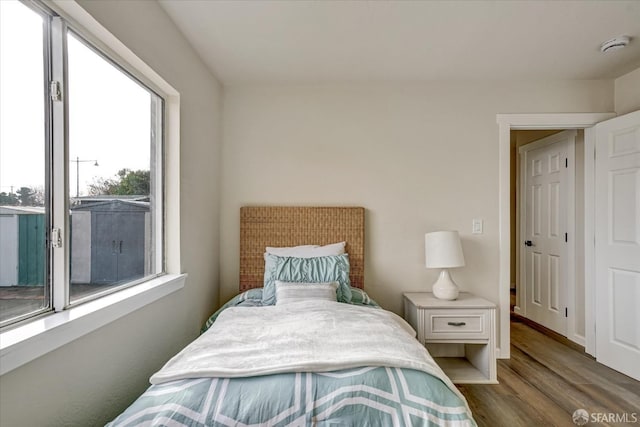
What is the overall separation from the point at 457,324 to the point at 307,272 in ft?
3.96

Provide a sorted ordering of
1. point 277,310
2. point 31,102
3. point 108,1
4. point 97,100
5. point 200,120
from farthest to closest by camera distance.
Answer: point 200,120 < point 277,310 < point 97,100 < point 108,1 < point 31,102

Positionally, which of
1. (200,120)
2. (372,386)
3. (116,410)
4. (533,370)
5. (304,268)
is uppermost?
(200,120)

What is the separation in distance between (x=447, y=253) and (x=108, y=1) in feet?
8.48

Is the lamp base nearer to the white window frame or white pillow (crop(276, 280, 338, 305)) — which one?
white pillow (crop(276, 280, 338, 305))

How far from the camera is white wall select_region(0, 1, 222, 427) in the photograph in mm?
1140

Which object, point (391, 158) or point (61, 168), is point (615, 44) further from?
point (61, 168)

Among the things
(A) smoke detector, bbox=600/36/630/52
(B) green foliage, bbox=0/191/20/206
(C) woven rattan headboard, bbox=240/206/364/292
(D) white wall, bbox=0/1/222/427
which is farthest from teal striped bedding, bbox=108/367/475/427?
(A) smoke detector, bbox=600/36/630/52

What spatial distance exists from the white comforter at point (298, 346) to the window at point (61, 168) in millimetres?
558

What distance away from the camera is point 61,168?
130 centimetres

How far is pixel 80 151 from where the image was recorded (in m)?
1.45

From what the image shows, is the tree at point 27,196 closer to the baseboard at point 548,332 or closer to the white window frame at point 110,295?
the white window frame at point 110,295

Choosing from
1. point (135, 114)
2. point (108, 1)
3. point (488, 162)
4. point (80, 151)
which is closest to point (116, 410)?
point (80, 151)

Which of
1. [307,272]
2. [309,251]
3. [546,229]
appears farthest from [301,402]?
[546,229]

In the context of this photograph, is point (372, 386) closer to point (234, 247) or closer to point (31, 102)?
point (31, 102)
